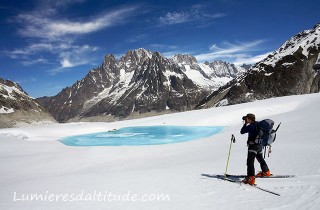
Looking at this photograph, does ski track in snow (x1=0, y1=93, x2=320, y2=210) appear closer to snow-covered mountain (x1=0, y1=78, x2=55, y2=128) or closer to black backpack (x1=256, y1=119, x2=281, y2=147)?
black backpack (x1=256, y1=119, x2=281, y2=147)

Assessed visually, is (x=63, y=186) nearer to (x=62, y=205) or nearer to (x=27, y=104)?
(x=62, y=205)

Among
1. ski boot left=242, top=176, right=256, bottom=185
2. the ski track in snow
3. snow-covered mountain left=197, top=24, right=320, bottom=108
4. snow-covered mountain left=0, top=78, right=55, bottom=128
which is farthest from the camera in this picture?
snow-covered mountain left=0, top=78, right=55, bottom=128

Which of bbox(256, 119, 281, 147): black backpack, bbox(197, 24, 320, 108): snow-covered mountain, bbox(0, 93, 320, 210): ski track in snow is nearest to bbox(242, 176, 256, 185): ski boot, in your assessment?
bbox(0, 93, 320, 210): ski track in snow

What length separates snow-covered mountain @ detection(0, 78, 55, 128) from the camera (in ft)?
498

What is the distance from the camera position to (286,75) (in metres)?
137

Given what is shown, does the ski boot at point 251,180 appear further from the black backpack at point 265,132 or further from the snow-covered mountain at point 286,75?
the snow-covered mountain at point 286,75

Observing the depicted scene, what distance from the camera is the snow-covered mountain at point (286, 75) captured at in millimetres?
128750

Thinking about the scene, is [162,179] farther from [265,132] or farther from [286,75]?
[286,75]

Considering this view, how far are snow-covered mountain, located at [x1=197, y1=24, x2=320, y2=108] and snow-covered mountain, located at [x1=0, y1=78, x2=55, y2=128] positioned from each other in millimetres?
109548

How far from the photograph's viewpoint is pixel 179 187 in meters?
8.57

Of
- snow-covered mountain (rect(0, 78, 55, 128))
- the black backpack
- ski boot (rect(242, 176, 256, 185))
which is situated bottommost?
ski boot (rect(242, 176, 256, 185))

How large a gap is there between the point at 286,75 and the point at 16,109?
145983 millimetres

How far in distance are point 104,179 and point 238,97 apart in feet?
461

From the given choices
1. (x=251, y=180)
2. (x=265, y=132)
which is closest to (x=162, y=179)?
(x=251, y=180)
